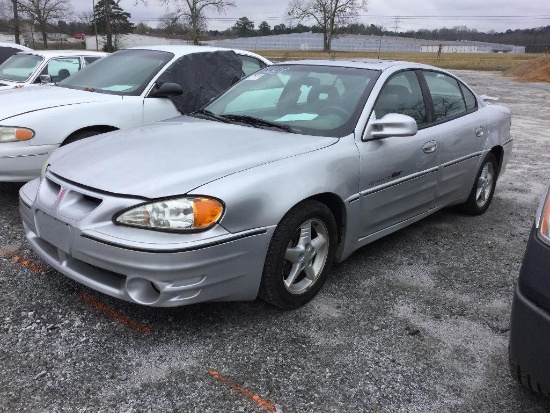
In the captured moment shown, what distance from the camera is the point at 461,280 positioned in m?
3.86

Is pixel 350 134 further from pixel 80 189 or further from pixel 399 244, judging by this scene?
pixel 80 189

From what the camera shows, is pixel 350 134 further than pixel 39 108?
No

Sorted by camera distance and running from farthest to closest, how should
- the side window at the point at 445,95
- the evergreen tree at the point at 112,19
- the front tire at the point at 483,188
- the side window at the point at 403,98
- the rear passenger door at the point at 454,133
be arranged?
the evergreen tree at the point at 112,19 → the front tire at the point at 483,188 → the side window at the point at 445,95 → the rear passenger door at the point at 454,133 → the side window at the point at 403,98

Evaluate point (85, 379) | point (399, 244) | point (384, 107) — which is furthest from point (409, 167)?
point (85, 379)

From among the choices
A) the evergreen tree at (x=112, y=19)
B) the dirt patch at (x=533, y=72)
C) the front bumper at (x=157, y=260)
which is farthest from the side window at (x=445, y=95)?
the evergreen tree at (x=112, y=19)

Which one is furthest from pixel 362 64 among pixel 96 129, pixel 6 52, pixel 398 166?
pixel 6 52

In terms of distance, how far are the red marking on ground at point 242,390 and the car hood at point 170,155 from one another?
928mm

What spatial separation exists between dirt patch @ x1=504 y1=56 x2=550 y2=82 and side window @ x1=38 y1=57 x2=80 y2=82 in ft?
82.9

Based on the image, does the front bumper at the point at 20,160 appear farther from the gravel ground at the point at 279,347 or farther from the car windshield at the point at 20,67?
the car windshield at the point at 20,67

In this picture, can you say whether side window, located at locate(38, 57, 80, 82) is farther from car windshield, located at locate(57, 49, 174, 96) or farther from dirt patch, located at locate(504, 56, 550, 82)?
dirt patch, located at locate(504, 56, 550, 82)

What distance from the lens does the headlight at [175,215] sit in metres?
2.69

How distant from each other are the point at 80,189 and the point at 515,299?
222 centimetres

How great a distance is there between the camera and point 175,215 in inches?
106

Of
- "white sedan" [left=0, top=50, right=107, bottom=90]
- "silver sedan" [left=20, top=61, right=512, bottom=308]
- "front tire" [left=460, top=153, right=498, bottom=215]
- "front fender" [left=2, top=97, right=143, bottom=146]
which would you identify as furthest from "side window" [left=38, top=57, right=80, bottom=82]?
"front tire" [left=460, top=153, right=498, bottom=215]
